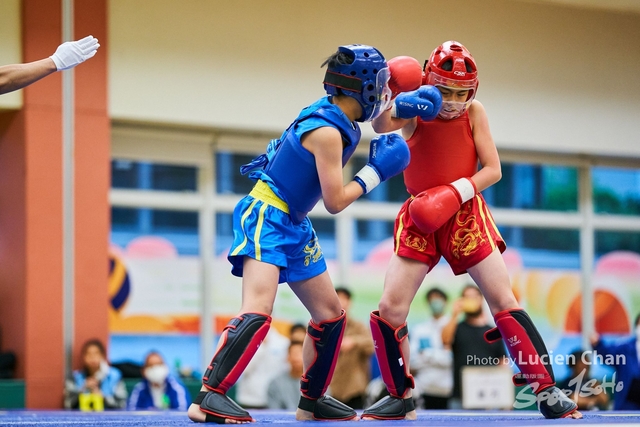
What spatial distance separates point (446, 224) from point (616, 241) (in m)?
7.47

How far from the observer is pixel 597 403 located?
8094 millimetres

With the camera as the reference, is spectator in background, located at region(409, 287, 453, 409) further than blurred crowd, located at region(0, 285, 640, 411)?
Yes

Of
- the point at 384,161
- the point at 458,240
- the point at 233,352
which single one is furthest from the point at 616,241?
the point at 233,352

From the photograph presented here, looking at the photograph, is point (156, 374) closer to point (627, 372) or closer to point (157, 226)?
point (157, 226)

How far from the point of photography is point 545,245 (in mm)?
10242

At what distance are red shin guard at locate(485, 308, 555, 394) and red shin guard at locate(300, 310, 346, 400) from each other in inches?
27.0

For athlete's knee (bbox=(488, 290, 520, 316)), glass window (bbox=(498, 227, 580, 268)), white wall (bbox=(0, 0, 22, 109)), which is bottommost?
athlete's knee (bbox=(488, 290, 520, 316))

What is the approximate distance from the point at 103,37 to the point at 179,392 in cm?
325

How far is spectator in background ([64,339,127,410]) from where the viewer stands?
732 centimetres

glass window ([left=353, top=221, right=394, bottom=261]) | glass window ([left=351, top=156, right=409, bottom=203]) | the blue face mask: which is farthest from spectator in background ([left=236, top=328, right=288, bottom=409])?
glass window ([left=351, top=156, right=409, bottom=203])

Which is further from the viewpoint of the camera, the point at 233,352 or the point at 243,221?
the point at 243,221

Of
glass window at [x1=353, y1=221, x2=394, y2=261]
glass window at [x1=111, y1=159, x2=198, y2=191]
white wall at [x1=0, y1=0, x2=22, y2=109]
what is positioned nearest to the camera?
white wall at [x1=0, y1=0, x2=22, y2=109]

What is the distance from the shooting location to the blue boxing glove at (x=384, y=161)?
11.6ft

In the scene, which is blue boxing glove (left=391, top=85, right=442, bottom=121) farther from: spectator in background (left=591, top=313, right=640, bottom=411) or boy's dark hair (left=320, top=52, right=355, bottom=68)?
spectator in background (left=591, top=313, right=640, bottom=411)
